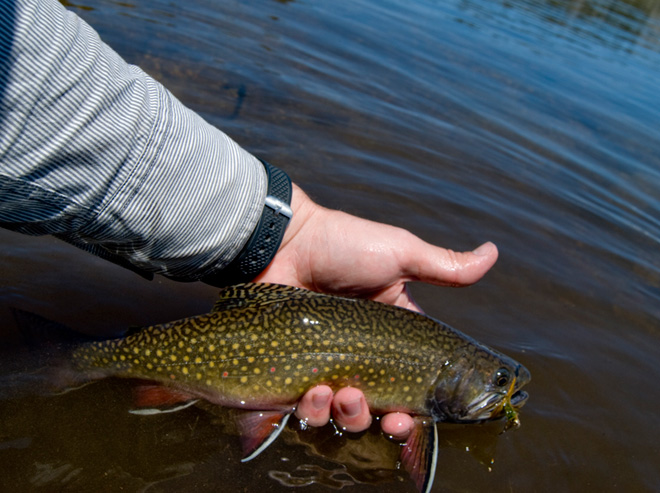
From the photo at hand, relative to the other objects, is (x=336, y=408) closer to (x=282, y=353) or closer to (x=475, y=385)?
(x=282, y=353)

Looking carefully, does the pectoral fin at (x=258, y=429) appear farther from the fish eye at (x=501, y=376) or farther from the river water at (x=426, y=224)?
the fish eye at (x=501, y=376)

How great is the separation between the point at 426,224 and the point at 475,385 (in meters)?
2.66

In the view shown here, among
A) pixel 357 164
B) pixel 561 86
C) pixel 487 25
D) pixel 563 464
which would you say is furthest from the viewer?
pixel 487 25

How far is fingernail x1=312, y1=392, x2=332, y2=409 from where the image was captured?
310 centimetres

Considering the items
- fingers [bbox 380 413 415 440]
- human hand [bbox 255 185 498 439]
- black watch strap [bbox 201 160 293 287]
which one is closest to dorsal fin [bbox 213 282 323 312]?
black watch strap [bbox 201 160 293 287]

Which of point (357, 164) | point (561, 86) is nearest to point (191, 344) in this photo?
point (357, 164)

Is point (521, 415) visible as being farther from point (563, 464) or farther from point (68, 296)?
point (68, 296)

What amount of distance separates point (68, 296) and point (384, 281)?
2.16 m

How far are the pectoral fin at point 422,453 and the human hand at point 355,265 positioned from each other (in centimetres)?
7

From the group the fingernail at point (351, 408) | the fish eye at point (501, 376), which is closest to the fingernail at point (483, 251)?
the fish eye at point (501, 376)

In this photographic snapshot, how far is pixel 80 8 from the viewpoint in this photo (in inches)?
320

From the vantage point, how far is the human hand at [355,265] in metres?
3.23

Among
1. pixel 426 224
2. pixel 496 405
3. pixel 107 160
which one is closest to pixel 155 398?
pixel 107 160

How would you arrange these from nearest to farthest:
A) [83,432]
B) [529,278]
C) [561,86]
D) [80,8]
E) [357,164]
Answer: [83,432], [529,278], [357,164], [80,8], [561,86]
